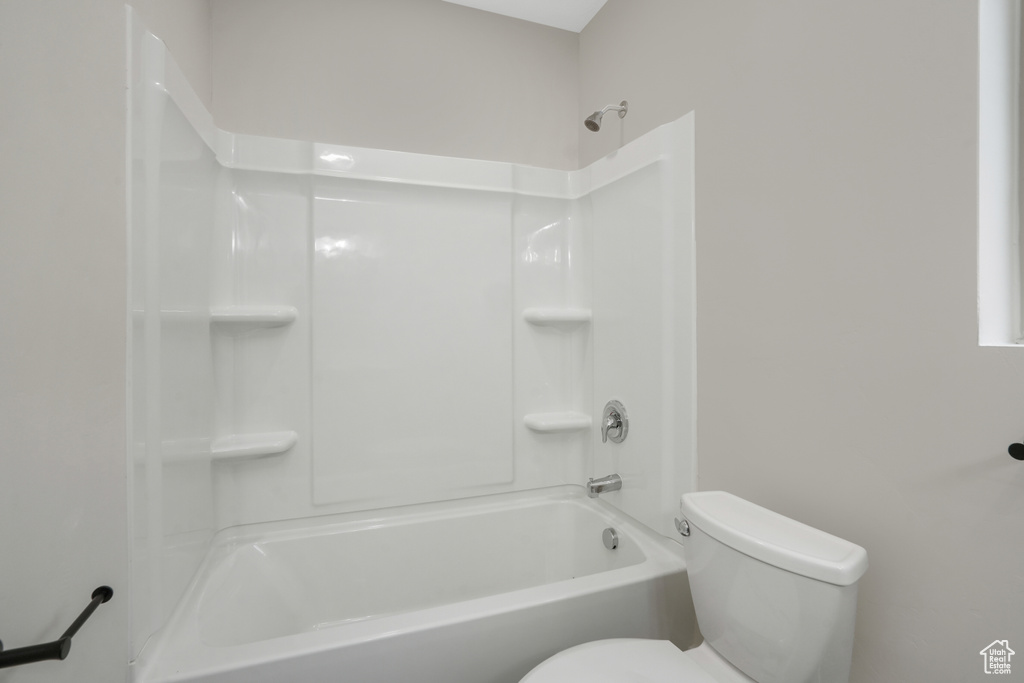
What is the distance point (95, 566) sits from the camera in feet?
2.65

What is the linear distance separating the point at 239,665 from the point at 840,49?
5.85 ft

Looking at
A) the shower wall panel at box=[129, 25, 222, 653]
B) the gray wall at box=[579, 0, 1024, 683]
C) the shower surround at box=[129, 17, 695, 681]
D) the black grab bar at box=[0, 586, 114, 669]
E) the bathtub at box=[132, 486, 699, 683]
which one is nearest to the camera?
the black grab bar at box=[0, 586, 114, 669]

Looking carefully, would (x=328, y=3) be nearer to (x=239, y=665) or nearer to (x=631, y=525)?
(x=239, y=665)

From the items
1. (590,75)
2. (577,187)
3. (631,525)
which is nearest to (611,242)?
(577,187)

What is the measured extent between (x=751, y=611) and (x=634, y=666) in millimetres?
264

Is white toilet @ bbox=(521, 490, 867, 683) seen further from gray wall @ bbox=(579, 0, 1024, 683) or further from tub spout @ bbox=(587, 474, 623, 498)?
tub spout @ bbox=(587, 474, 623, 498)

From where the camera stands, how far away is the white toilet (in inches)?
31.5

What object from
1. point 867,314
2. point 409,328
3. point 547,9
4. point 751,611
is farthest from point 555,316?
point 547,9

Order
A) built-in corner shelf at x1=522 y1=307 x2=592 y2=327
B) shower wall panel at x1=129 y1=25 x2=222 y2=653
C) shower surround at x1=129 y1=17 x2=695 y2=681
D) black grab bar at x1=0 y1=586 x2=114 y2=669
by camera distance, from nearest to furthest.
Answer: black grab bar at x1=0 y1=586 x2=114 y2=669, shower wall panel at x1=129 y1=25 x2=222 y2=653, shower surround at x1=129 y1=17 x2=695 y2=681, built-in corner shelf at x1=522 y1=307 x2=592 y2=327

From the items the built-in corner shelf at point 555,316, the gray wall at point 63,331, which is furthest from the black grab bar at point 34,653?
the built-in corner shelf at point 555,316

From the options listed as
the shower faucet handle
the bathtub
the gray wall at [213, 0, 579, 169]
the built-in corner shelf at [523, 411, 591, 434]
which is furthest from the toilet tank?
the gray wall at [213, 0, 579, 169]

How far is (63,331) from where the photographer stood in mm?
754

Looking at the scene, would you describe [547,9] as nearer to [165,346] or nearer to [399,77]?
[399,77]

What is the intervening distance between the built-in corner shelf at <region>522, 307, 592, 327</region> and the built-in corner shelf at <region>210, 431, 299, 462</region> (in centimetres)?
97
